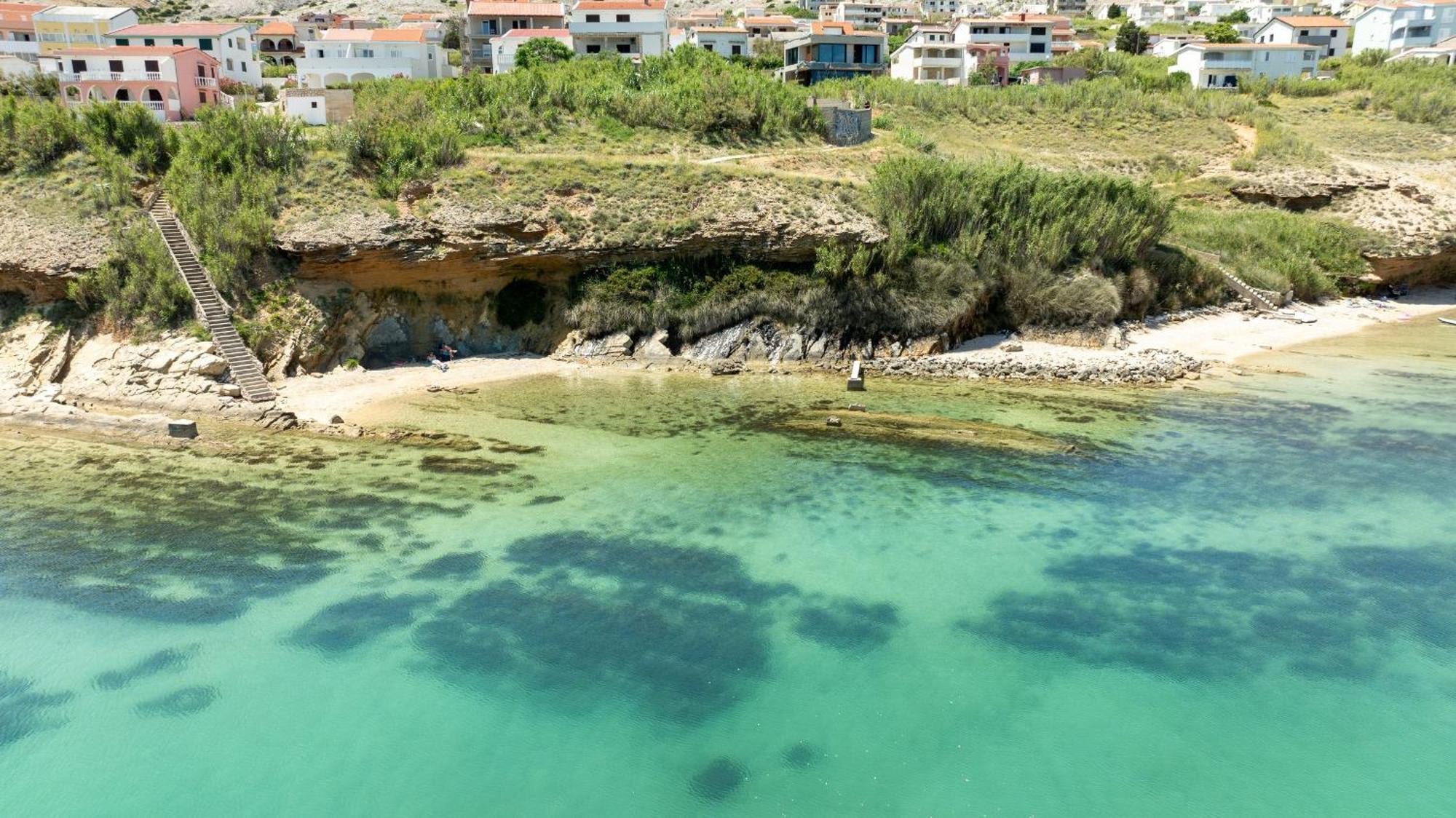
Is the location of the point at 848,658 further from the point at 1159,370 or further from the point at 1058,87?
the point at 1058,87

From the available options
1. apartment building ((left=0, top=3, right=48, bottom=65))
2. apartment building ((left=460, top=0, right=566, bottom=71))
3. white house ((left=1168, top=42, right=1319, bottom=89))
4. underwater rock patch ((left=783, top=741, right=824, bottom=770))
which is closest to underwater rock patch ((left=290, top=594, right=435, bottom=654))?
underwater rock patch ((left=783, top=741, right=824, bottom=770))

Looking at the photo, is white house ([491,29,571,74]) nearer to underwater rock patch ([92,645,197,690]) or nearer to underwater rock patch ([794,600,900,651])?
underwater rock patch ([92,645,197,690])

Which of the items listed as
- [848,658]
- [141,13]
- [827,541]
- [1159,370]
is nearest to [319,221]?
[827,541]

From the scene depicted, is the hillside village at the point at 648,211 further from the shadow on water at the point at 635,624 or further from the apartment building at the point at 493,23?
the apartment building at the point at 493,23

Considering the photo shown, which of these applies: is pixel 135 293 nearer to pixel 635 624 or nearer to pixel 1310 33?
pixel 635 624

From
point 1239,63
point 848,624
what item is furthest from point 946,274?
point 1239,63

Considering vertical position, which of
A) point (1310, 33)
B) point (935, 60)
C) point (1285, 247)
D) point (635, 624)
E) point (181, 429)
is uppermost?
point (1310, 33)

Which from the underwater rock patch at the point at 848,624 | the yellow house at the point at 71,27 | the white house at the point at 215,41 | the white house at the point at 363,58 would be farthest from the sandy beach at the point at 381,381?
the yellow house at the point at 71,27
